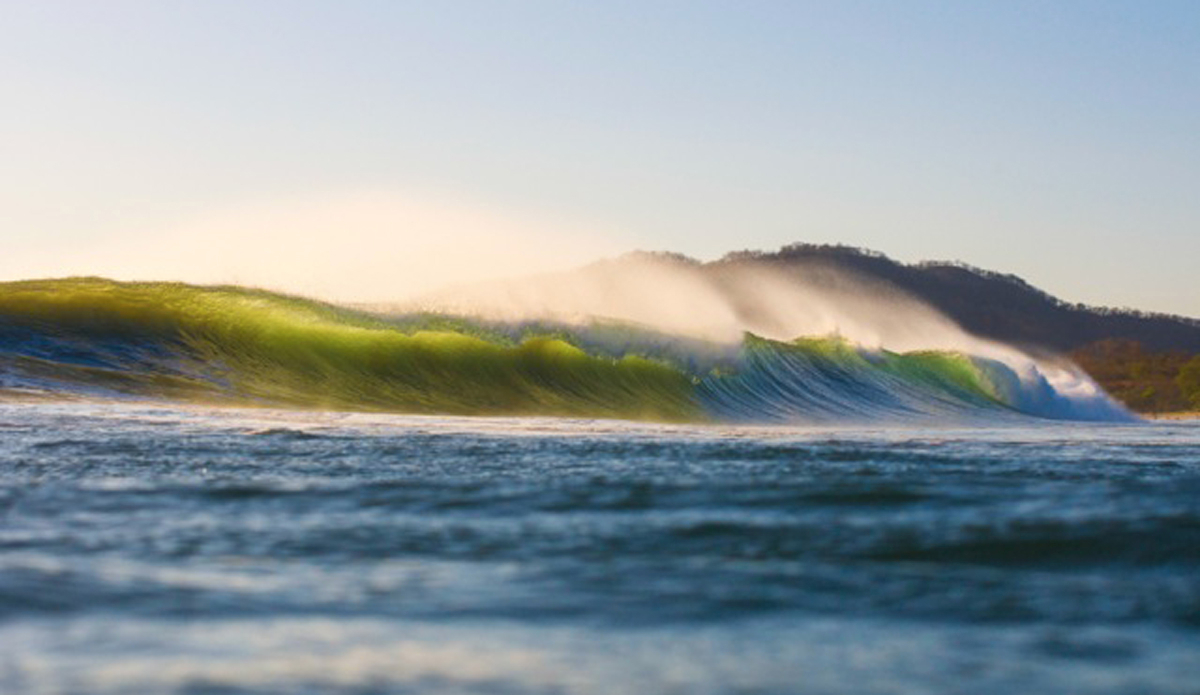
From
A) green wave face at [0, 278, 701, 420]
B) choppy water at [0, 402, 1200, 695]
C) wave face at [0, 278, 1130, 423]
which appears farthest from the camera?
green wave face at [0, 278, 701, 420]

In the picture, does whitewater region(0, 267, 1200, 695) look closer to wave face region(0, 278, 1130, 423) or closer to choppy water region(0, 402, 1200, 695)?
choppy water region(0, 402, 1200, 695)

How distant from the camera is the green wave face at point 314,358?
21.0 meters

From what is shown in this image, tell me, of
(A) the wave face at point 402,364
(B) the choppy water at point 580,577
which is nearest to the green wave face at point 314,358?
(A) the wave face at point 402,364

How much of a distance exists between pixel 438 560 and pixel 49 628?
153cm

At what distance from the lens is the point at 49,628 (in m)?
3.74

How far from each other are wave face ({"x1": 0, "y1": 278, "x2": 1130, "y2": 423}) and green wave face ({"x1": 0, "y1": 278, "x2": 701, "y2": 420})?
0.04 meters

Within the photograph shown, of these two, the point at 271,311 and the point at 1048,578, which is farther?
the point at 271,311

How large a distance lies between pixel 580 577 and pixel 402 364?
20241 mm

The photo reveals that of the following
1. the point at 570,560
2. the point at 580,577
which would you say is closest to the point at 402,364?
the point at 570,560

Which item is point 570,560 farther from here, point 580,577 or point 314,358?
point 314,358

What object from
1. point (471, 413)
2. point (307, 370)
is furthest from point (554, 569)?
point (307, 370)

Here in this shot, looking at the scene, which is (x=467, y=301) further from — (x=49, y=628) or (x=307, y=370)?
(x=49, y=628)

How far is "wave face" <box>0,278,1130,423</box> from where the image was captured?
20297 millimetres

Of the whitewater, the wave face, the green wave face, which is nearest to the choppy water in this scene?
the whitewater
